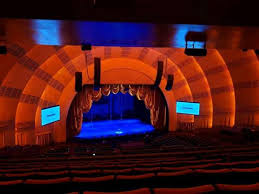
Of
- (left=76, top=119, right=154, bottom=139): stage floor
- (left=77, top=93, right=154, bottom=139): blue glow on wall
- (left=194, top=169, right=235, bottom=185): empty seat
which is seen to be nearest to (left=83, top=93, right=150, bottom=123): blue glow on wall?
(left=77, top=93, right=154, bottom=139): blue glow on wall

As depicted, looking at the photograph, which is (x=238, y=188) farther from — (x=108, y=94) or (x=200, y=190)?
(x=108, y=94)

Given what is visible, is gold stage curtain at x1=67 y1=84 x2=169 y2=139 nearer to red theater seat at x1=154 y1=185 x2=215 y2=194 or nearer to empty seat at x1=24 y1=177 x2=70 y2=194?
empty seat at x1=24 y1=177 x2=70 y2=194

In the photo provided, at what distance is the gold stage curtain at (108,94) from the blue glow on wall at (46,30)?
8.49 m

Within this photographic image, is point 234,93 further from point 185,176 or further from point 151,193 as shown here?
point 151,193

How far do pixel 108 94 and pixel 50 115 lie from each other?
15.3ft

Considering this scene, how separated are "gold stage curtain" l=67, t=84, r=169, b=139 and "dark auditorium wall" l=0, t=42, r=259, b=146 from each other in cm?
93

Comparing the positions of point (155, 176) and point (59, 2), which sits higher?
point (59, 2)

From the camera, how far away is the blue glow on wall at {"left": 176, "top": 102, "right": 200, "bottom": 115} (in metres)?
13.9

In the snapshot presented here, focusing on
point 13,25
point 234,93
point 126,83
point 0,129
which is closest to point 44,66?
point 0,129

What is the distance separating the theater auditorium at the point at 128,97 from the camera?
11.3 ft

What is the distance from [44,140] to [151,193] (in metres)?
11.1

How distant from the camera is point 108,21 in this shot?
3.88 meters

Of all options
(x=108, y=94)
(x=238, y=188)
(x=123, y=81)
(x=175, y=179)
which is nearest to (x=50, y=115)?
(x=108, y=94)

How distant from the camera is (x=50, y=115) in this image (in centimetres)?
1122
